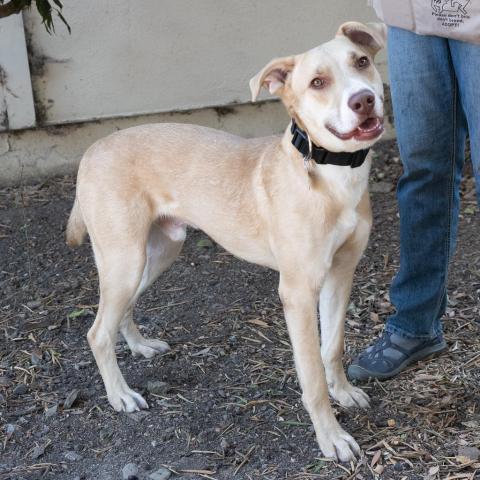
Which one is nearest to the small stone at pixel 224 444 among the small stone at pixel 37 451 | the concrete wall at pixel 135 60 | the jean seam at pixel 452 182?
the small stone at pixel 37 451

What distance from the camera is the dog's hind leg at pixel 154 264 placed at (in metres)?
4.15

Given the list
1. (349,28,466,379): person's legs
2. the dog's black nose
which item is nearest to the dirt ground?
(349,28,466,379): person's legs

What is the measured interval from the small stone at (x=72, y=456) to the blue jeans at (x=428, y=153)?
5.16ft

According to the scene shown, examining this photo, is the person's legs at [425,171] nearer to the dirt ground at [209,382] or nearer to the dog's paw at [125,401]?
the dirt ground at [209,382]

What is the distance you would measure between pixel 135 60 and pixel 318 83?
9.53 ft

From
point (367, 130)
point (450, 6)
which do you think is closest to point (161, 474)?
point (367, 130)

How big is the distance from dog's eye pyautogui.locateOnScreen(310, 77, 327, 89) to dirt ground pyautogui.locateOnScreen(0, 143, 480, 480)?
4.77ft

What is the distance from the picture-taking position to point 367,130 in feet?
10.3

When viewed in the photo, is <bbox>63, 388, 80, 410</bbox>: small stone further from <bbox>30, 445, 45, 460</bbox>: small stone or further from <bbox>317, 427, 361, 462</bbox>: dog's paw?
<bbox>317, 427, 361, 462</bbox>: dog's paw

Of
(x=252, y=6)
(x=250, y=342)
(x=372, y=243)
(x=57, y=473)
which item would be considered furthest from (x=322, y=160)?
(x=252, y=6)

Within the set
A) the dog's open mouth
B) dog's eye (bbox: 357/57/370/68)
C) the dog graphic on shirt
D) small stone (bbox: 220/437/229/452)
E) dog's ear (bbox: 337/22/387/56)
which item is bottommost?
small stone (bbox: 220/437/229/452)

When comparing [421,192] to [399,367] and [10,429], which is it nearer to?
[399,367]

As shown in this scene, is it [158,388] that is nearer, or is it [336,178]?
[336,178]

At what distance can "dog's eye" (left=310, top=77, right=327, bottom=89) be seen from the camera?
3279mm
